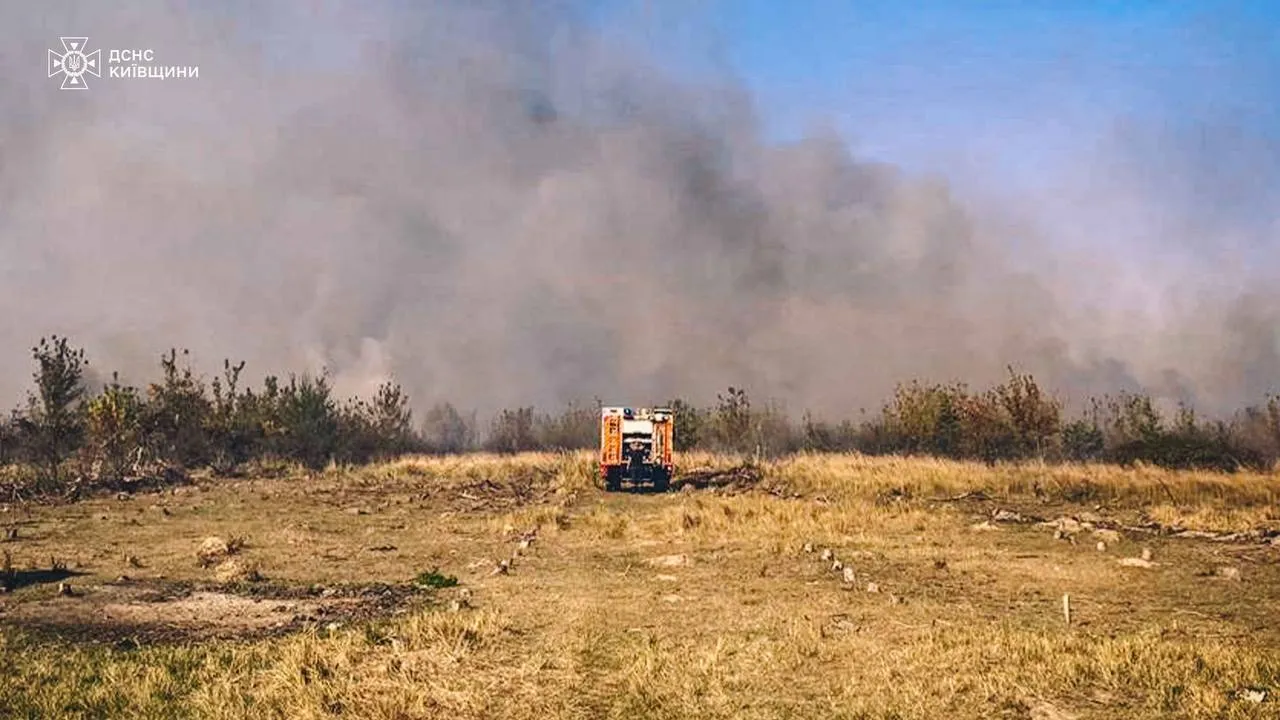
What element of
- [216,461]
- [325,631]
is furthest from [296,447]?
[325,631]

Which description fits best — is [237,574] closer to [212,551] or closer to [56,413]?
[212,551]

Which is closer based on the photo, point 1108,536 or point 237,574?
point 237,574

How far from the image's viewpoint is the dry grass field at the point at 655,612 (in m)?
8.95

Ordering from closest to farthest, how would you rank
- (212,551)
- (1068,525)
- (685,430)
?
(212,551) < (1068,525) < (685,430)

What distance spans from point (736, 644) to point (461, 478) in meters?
36.1

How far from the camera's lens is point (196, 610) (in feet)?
44.4

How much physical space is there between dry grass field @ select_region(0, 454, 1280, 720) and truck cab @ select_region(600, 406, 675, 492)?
10.9m

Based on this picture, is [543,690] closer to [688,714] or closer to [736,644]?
[688,714]

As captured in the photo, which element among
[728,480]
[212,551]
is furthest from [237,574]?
[728,480]

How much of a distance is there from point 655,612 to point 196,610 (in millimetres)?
6604

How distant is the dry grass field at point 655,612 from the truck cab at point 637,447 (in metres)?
10.9

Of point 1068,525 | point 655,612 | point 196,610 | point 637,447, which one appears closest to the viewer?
point 655,612

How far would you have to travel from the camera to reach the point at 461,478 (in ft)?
149

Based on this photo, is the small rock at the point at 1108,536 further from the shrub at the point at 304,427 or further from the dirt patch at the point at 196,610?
the shrub at the point at 304,427
